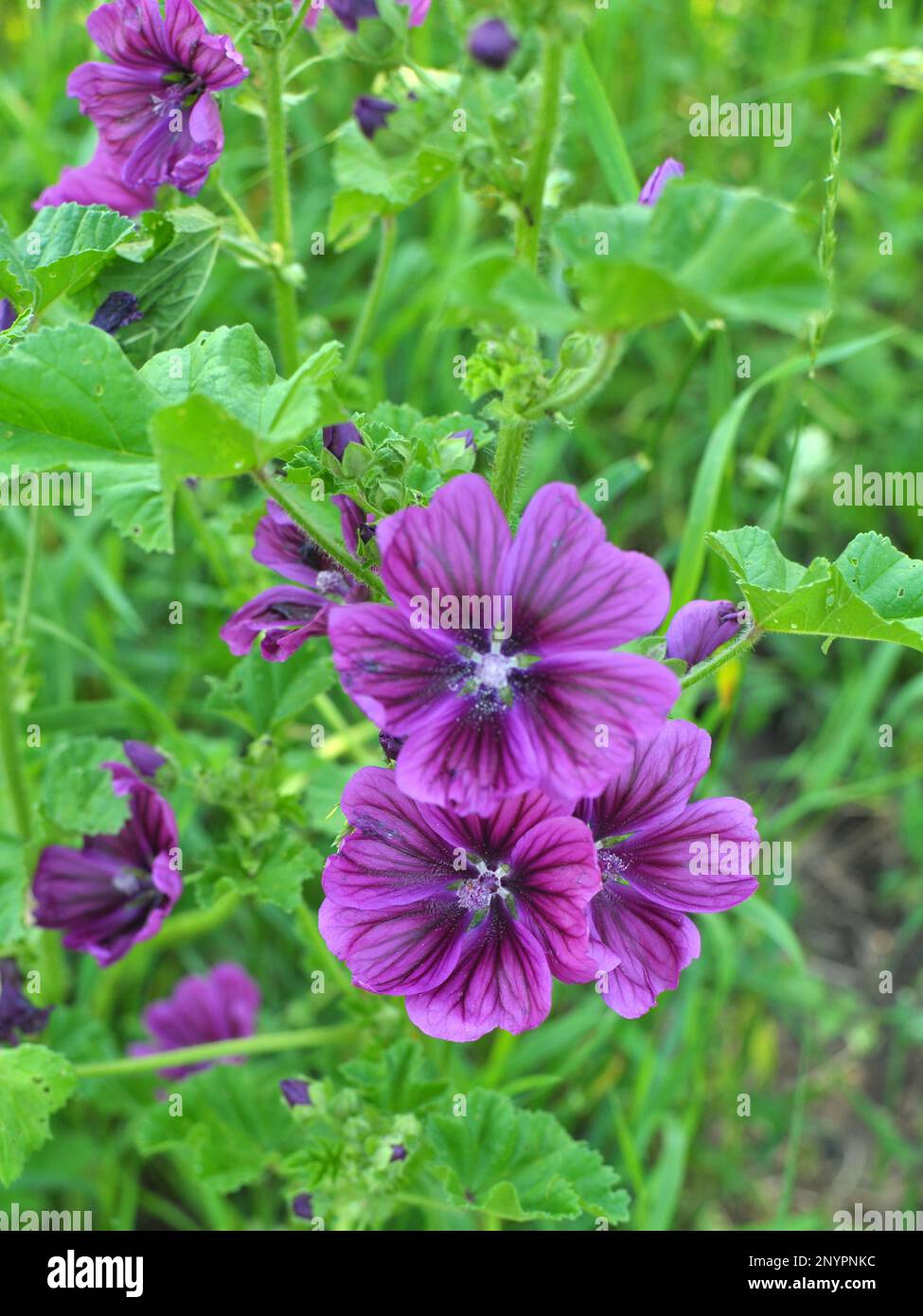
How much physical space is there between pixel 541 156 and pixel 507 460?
28cm

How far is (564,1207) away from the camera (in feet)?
5.12

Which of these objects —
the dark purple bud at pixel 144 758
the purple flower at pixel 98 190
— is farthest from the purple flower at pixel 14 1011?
the purple flower at pixel 98 190

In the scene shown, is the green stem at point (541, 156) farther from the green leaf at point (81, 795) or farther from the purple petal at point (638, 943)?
the green leaf at point (81, 795)

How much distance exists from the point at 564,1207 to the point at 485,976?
45 centimetres

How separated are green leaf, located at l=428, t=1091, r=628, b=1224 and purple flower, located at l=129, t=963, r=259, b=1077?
837 millimetres

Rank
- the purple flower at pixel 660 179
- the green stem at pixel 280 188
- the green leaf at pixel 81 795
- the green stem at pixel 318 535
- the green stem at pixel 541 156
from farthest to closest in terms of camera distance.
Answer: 1. the green leaf at pixel 81 795
2. the green stem at pixel 280 188
3. the purple flower at pixel 660 179
4. the green stem at pixel 318 535
5. the green stem at pixel 541 156

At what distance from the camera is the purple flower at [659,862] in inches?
50.9

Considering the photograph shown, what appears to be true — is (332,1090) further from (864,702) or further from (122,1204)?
(864,702)

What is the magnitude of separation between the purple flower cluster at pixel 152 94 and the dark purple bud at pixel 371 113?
7.4 inches

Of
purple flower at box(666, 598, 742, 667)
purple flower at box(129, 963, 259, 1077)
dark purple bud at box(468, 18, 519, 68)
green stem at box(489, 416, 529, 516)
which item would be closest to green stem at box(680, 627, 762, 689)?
purple flower at box(666, 598, 742, 667)

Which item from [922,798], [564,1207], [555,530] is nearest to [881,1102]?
[922,798]

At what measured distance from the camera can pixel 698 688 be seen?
8.18 ft

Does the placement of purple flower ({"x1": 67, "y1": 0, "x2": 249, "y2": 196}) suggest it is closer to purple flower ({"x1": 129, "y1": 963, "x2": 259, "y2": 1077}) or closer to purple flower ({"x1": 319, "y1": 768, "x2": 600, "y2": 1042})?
purple flower ({"x1": 319, "y1": 768, "x2": 600, "y2": 1042})

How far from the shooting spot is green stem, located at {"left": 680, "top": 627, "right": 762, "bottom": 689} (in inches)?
51.6
